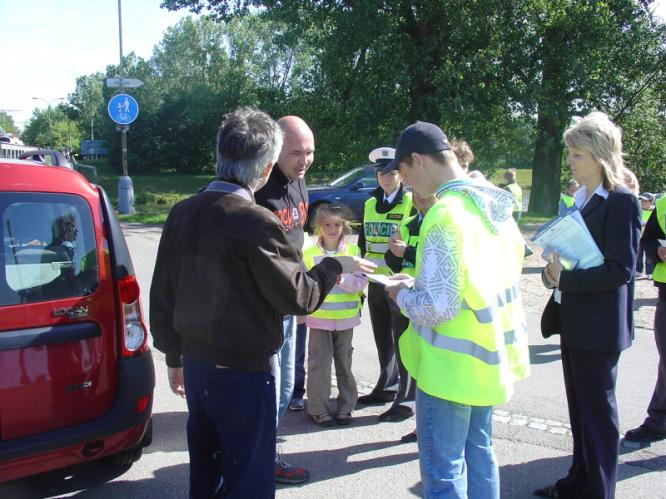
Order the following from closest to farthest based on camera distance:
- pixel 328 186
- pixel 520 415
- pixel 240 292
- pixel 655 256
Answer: pixel 240 292 → pixel 655 256 → pixel 520 415 → pixel 328 186

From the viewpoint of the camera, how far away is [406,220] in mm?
4574

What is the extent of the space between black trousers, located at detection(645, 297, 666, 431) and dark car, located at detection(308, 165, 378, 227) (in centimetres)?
1169

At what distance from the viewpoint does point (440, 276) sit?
2.24 metres

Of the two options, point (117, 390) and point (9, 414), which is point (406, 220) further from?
point (9, 414)

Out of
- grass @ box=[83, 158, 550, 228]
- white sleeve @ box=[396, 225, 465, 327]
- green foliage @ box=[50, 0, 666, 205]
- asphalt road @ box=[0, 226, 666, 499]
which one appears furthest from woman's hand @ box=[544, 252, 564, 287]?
green foliage @ box=[50, 0, 666, 205]

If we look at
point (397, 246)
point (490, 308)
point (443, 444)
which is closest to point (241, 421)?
point (443, 444)

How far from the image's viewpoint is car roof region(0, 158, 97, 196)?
3006 millimetres

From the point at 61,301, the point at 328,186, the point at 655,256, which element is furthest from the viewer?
the point at 328,186

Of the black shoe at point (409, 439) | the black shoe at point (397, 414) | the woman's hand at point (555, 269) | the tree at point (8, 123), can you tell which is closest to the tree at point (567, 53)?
A: the black shoe at point (397, 414)

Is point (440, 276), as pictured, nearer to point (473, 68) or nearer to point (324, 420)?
point (324, 420)

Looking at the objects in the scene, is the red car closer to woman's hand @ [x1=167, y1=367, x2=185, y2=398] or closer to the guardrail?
woman's hand @ [x1=167, y1=367, x2=185, y2=398]

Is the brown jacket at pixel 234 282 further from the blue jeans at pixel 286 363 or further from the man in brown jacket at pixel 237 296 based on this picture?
the blue jeans at pixel 286 363

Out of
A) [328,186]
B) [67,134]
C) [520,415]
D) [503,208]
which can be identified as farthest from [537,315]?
[67,134]

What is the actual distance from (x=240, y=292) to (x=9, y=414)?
134 centimetres
